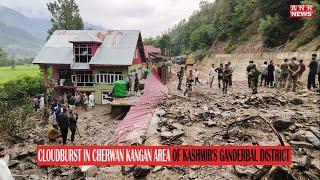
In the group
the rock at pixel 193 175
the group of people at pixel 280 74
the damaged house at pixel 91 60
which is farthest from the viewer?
the damaged house at pixel 91 60

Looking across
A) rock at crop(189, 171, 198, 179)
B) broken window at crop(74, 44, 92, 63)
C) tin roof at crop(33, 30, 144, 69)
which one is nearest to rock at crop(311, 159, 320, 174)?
rock at crop(189, 171, 198, 179)

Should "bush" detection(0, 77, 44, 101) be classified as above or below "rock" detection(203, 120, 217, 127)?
below

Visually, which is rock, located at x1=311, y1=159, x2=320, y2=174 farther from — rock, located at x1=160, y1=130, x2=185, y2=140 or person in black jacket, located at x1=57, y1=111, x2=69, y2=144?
person in black jacket, located at x1=57, y1=111, x2=69, y2=144

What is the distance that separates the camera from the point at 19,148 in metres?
21.0

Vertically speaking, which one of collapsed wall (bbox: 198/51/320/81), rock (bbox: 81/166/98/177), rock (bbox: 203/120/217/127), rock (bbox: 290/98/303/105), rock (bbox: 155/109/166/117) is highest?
collapsed wall (bbox: 198/51/320/81)

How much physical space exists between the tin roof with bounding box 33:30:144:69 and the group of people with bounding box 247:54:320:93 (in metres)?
21.2

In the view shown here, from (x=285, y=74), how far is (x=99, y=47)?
90.2 ft

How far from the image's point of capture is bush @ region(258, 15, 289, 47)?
43938 millimetres

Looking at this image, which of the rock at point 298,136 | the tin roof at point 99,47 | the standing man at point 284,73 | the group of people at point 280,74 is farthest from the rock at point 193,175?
the tin roof at point 99,47

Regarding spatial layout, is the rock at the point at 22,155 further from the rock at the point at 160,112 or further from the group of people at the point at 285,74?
A: the group of people at the point at 285,74

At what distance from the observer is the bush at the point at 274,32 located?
43938 mm

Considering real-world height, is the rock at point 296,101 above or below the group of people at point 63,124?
above

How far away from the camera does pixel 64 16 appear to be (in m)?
63.8

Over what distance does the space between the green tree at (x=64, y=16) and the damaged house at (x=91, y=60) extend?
17.9 metres
